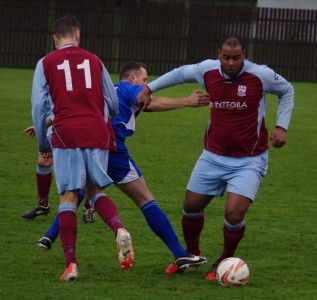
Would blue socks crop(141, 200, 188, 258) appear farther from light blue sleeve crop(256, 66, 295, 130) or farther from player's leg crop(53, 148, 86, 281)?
Result: light blue sleeve crop(256, 66, 295, 130)

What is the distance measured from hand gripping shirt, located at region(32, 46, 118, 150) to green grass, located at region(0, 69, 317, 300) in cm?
110

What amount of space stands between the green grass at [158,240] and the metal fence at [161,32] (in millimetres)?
13687

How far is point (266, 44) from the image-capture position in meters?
32.8

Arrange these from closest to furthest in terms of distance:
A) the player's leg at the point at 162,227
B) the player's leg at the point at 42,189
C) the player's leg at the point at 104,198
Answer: the player's leg at the point at 104,198
the player's leg at the point at 162,227
the player's leg at the point at 42,189

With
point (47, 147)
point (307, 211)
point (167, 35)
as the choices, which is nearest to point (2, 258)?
point (47, 147)

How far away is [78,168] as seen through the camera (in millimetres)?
8016

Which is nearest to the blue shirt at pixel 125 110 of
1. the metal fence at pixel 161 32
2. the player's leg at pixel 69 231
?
the player's leg at pixel 69 231

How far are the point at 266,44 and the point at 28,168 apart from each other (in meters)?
19.2

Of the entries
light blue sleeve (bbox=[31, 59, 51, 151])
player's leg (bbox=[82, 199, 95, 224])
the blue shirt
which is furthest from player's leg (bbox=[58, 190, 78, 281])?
player's leg (bbox=[82, 199, 95, 224])

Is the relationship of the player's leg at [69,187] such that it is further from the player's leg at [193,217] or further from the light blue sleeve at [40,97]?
the player's leg at [193,217]

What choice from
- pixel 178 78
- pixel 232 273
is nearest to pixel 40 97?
pixel 178 78

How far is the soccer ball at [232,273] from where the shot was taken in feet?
26.3

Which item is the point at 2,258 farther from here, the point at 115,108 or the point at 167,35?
the point at 167,35

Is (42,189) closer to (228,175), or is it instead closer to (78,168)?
(78,168)
